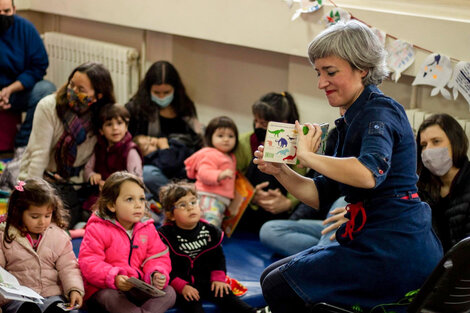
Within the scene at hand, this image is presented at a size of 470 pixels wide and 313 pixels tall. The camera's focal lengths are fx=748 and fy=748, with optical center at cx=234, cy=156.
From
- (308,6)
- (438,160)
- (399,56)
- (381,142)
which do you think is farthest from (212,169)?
(381,142)

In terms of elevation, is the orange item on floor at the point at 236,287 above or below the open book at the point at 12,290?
below

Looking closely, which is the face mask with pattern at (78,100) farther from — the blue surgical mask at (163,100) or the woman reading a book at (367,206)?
the woman reading a book at (367,206)

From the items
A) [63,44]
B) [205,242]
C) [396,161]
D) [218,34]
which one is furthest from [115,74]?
[396,161]

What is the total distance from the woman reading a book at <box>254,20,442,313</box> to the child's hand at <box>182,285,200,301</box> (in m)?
0.89

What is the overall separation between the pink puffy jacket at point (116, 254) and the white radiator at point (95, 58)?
9.20 ft

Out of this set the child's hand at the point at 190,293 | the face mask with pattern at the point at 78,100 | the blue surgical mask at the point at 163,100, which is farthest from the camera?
the blue surgical mask at the point at 163,100

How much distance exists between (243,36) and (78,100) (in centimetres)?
131

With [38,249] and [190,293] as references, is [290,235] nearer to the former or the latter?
[190,293]

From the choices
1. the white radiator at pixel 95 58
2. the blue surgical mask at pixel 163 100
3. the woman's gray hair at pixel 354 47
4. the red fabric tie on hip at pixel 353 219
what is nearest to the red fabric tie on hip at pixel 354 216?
the red fabric tie on hip at pixel 353 219

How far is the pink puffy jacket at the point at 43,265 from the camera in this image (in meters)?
3.39

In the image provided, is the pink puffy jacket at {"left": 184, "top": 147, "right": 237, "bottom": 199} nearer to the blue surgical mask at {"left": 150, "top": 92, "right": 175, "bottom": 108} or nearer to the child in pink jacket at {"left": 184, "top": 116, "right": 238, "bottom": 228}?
the child in pink jacket at {"left": 184, "top": 116, "right": 238, "bottom": 228}

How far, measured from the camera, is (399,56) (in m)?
4.41

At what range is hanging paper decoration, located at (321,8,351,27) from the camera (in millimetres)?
4609

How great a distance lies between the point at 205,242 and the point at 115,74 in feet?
9.53
